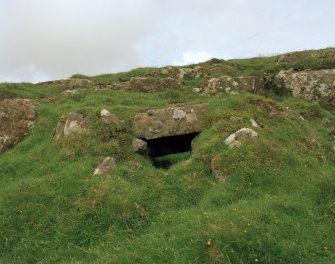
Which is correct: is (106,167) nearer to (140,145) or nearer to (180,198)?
(140,145)

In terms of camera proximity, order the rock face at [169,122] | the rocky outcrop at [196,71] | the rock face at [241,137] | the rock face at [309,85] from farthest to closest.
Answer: the rocky outcrop at [196,71], the rock face at [309,85], the rock face at [169,122], the rock face at [241,137]

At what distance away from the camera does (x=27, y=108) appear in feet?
71.2

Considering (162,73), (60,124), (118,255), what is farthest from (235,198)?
(162,73)

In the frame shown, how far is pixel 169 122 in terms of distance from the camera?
57.9 ft

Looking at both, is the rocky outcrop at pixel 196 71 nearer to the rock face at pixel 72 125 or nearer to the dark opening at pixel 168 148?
the dark opening at pixel 168 148

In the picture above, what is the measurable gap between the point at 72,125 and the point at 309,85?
47.4 feet

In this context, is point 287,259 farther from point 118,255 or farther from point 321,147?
point 321,147

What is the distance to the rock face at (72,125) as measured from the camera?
17359mm

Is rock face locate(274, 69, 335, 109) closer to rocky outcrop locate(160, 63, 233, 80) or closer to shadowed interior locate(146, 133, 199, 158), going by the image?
rocky outcrop locate(160, 63, 233, 80)

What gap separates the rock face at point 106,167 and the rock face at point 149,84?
1065 centimetres

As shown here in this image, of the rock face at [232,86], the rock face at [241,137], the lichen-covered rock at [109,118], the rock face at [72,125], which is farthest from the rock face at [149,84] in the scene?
the rock face at [241,137]

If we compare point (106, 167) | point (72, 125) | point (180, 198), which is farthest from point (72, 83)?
point (180, 198)

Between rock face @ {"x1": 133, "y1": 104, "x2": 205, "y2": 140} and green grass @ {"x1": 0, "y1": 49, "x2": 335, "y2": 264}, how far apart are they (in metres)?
0.45

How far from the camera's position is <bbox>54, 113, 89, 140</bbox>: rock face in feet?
57.0
